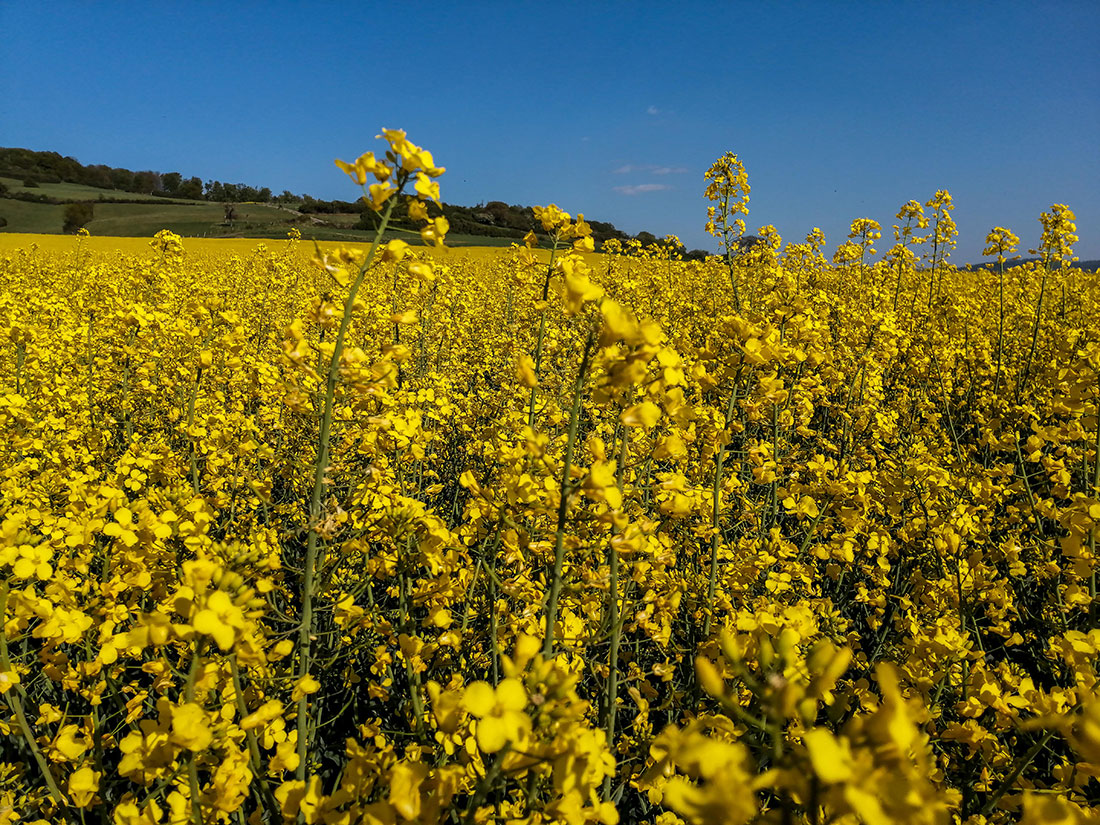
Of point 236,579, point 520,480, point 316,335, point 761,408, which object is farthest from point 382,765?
point 316,335

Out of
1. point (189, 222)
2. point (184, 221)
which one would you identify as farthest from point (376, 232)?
point (184, 221)

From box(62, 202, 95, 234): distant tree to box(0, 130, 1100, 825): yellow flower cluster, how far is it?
158 ft

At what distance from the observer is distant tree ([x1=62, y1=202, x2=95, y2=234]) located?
136 ft

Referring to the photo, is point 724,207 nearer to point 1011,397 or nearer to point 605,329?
point 1011,397

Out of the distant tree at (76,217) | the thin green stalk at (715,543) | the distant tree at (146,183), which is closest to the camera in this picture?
the thin green stalk at (715,543)

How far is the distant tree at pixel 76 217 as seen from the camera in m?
41.5

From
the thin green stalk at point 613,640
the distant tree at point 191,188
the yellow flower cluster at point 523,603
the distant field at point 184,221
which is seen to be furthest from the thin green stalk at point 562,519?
the distant tree at point 191,188

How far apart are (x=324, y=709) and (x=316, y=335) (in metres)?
6.03

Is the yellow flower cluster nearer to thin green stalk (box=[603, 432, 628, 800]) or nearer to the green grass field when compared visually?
thin green stalk (box=[603, 432, 628, 800])

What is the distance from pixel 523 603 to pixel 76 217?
55583 mm

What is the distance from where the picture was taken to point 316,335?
792 cm

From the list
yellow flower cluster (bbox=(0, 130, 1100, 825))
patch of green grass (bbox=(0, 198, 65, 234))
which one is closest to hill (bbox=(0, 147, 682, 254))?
patch of green grass (bbox=(0, 198, 65, 234))

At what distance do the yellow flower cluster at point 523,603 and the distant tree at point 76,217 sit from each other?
4805cm

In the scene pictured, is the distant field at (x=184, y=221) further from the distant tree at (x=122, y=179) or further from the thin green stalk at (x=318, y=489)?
the thin green stalk at (x=318, y=489)
